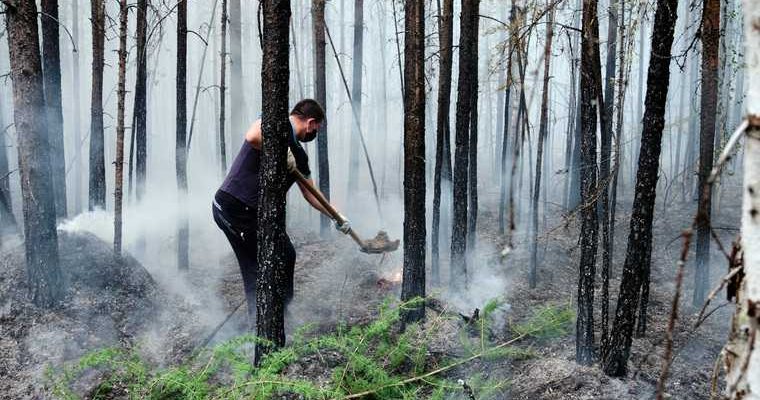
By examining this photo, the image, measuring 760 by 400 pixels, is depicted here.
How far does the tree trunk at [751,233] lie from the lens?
1.64 m

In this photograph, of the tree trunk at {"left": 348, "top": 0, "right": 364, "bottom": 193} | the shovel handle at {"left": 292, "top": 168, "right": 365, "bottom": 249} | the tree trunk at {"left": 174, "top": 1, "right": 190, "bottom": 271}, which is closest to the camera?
the shovel handle at {"left": 292, "top": 168, "right": 365, "bottom": 249}

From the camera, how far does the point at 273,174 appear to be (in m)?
3.89

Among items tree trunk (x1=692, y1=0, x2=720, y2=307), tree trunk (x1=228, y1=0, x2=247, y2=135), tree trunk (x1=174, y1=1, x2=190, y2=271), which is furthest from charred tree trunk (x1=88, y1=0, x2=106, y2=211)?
tree trunk (x1=692, y1=0, x2=720, y2=307)

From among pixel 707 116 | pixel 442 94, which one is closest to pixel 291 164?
pixel 442 94

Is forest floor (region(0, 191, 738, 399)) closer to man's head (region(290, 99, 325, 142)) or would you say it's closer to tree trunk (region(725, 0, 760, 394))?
tree trunk (region(725, 0, 760, 394))

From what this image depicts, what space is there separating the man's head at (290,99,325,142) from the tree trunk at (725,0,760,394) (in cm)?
405

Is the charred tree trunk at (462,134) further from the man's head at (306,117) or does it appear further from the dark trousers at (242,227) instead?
the dark trousers at (242,227)

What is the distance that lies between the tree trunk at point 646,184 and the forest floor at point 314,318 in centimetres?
36

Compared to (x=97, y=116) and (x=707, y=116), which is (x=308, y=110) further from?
(x=707, y=116)

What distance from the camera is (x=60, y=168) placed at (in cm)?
937

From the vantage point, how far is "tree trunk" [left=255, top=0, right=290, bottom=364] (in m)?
3.77

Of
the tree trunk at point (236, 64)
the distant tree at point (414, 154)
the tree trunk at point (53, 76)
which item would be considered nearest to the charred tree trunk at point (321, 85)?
the tree trunk at point (236, 64)

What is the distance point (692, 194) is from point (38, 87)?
1724 centimetres

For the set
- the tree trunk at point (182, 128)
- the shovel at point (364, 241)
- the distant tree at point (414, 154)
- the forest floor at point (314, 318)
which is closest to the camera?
the forest floor at point (314, 318)
